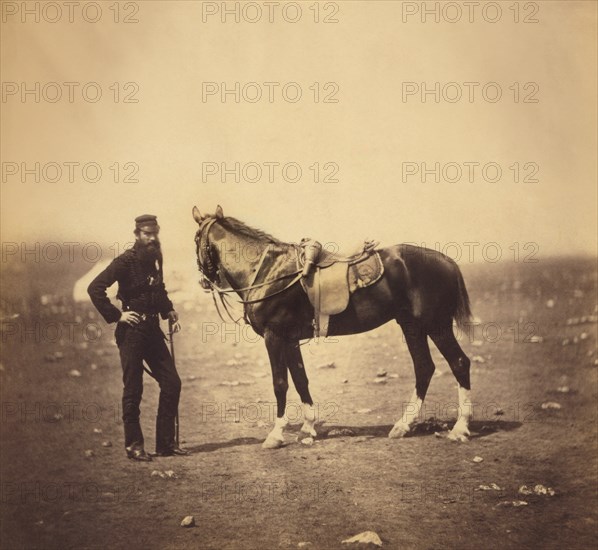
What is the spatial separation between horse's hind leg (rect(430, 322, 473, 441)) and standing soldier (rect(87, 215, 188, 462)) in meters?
1.38

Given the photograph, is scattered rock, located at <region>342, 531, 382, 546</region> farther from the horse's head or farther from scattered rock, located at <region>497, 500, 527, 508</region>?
the horse's head

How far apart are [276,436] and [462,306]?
1185 mm

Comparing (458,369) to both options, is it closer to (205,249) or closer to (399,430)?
(399,430)

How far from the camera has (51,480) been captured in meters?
3.81

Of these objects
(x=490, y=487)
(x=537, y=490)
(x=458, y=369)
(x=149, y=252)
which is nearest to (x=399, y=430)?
(x=458, y=369)

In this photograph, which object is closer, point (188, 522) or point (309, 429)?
point (188, 522)

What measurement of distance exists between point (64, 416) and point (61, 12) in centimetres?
212

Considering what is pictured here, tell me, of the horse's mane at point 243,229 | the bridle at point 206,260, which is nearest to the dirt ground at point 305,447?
the bridle at point 206,260

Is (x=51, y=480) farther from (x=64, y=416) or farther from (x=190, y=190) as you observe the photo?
(x=190, y=190)

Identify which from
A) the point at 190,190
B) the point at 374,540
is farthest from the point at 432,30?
the point at 374,540

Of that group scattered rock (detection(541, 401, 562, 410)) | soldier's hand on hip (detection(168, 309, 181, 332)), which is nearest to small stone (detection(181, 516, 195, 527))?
soldier's hand on hip (detection(168, 309, 181, 332))

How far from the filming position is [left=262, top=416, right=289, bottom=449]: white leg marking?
3768 mm

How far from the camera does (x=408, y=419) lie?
12.6ft

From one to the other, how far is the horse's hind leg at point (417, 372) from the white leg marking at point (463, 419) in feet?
0.66
